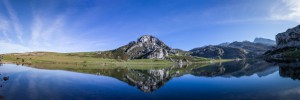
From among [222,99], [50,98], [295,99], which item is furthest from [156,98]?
[295,99]

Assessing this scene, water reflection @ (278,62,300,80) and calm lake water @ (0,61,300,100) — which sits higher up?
water reflection @ (278,62,300,80)

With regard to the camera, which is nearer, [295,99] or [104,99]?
[295,99]

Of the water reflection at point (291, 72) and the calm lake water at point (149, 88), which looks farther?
the water reflection at point (291, 72)

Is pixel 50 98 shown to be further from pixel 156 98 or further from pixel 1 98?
pixel 156 98

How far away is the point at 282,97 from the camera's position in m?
43.7

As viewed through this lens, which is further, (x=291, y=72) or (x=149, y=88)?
(x=291, y=72)

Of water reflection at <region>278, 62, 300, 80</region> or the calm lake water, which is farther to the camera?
water reflection at <region>278, 62, 300, 80</region>

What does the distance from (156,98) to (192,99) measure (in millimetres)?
6365

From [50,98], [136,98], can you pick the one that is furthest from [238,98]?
[50,98]

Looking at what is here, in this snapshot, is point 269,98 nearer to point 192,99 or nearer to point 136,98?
point 192,99

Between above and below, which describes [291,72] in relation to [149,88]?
above

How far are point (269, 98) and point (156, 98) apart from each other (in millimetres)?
18731

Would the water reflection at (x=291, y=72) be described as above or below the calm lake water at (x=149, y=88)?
above

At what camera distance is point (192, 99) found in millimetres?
45250
